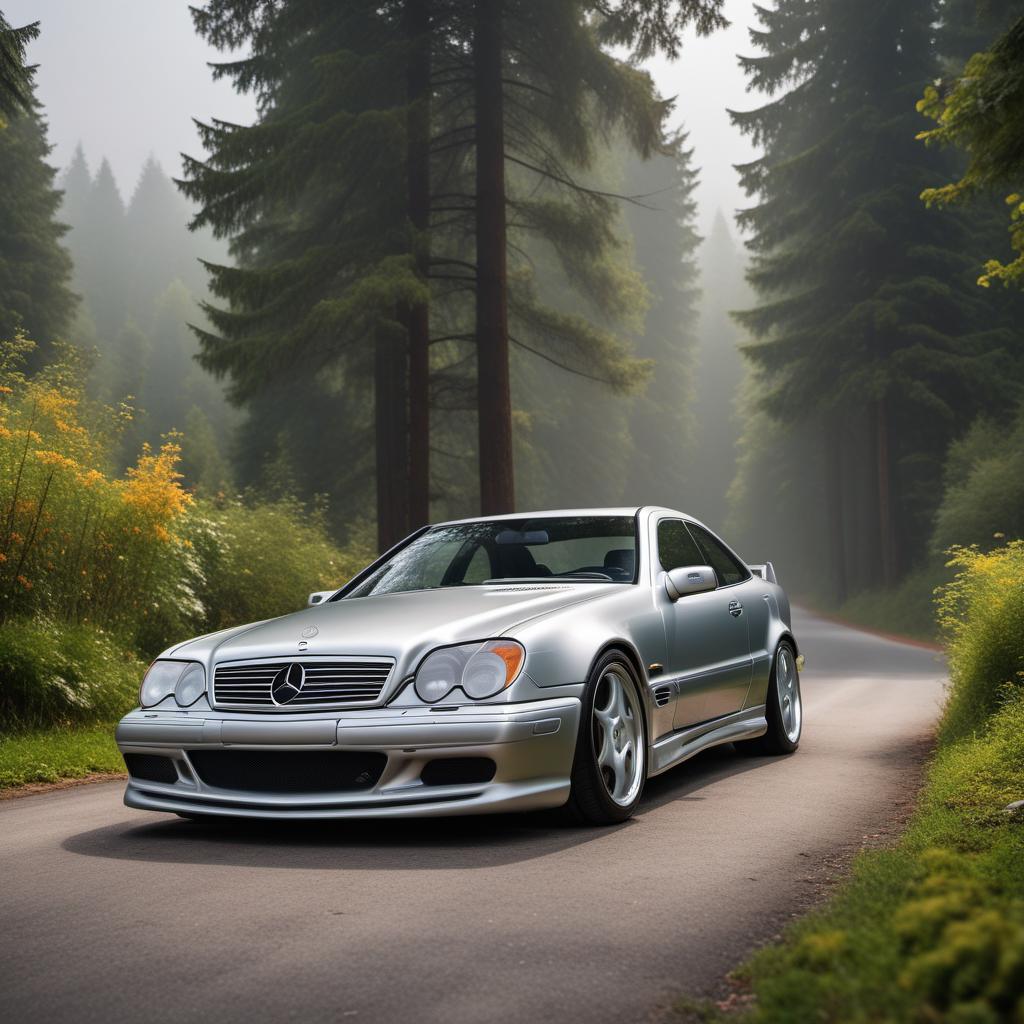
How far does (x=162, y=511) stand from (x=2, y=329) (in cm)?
2762

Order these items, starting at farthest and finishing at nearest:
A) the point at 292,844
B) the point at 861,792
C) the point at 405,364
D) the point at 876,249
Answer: the point at 876,249 < the point at 405,364 < the point at 861,792 < the point at 292,844

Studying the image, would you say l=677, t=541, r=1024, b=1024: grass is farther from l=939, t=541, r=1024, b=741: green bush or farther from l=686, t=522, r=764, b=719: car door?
l=686, t=522, r=764, b=719: car door

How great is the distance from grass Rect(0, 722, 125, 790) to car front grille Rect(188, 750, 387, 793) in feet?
10.4

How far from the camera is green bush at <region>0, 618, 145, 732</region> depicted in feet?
32.4

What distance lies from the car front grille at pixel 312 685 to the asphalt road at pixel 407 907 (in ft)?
2.09

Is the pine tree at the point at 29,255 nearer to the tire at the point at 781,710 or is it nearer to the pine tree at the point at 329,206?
the pine tree at the point at 329,206

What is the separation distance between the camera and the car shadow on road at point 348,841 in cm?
524

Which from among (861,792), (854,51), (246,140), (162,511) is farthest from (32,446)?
(854,51)

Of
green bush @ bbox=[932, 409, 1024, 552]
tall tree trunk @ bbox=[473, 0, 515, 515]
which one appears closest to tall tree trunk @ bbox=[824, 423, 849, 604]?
green bush @ bbox=[932, 409, 1024, 552]

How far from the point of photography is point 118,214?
155 meters

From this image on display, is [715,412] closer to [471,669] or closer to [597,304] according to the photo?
[597,304]

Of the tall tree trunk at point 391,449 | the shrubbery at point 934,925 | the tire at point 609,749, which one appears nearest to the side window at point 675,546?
the tire at point 609,749

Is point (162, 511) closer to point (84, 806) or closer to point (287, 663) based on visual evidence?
point (84, 806)

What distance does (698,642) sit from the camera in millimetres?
7262
